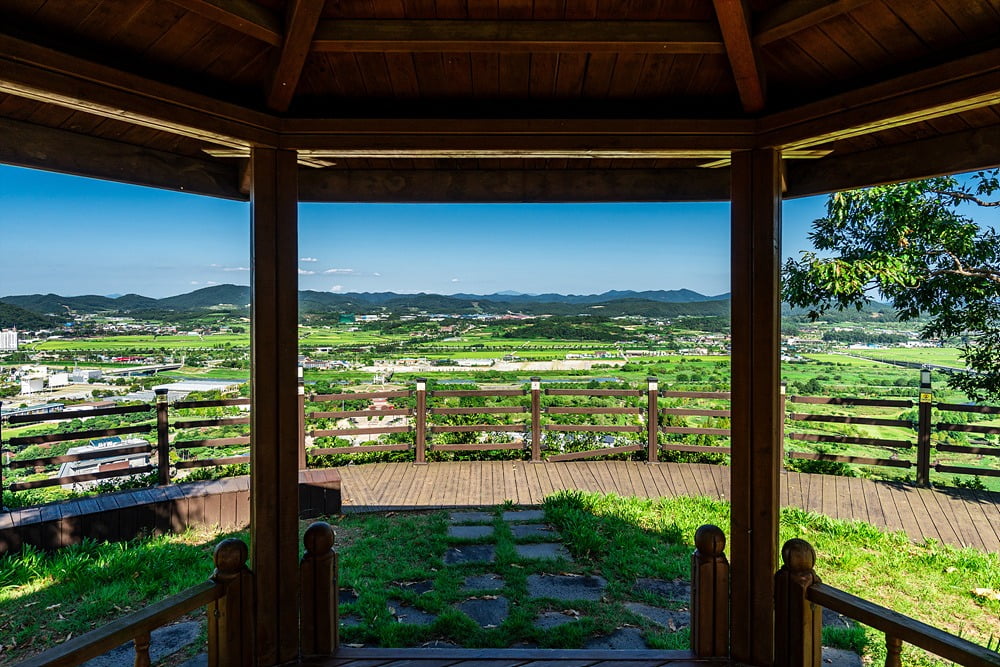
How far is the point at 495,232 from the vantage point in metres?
9.20

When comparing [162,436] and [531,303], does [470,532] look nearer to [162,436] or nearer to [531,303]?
[162,436]

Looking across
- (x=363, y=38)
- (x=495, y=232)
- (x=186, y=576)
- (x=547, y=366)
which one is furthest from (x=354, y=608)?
(x=495, y=232)

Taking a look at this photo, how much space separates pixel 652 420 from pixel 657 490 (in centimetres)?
122

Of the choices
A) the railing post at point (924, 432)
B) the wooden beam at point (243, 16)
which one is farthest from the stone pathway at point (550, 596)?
the railing post at point (924, 432)

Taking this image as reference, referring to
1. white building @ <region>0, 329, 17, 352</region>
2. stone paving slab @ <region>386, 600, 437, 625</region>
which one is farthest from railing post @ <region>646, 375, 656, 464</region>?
white building @ <region>0, 329, 17, 352</region>

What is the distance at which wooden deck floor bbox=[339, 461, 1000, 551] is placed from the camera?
4.22 meters

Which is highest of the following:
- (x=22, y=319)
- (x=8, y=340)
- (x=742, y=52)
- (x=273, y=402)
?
(x=742, y=52)

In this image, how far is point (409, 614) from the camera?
295 centimetres

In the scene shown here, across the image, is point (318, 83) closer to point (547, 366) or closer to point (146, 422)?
point (146, 422)

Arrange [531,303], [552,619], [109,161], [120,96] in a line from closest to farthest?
[120,96], [109,161], [552,619], [531,303]

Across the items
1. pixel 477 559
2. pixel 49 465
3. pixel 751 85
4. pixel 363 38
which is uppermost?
pixel 363 38

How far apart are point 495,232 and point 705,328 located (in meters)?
3.71

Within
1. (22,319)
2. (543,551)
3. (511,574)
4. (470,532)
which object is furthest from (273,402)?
(22,319)

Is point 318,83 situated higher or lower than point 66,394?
higher
